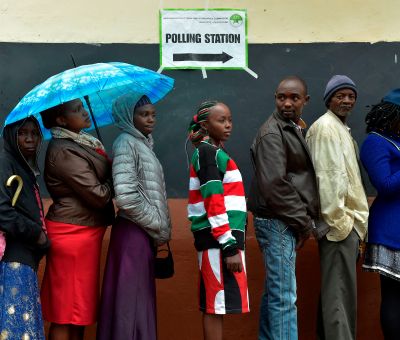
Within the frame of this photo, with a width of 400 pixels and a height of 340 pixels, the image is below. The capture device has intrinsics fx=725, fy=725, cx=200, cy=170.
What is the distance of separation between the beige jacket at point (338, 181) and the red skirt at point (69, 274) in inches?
61.3

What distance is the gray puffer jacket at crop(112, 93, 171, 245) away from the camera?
4395 mm

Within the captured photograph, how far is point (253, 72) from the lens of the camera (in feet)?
18.5

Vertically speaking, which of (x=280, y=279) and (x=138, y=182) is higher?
(x=138, y=182)

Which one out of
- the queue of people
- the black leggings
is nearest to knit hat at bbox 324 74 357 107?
the queue of people

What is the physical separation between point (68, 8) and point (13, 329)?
255 centimetres

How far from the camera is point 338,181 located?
15.8ft

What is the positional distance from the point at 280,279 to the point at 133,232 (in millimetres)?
982

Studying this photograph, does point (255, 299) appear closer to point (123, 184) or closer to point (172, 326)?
point (172, 326)

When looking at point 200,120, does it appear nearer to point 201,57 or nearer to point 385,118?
point 201,57

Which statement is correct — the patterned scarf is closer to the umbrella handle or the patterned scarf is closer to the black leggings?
the umbrella handle

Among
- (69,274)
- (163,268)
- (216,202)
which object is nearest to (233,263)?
(216,202)

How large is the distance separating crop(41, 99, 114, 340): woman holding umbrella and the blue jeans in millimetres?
1072

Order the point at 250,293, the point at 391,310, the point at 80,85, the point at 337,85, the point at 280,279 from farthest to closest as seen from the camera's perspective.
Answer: the point at 250,293 → the point at 337,85 → the point at 391,310 → the point at 280,279 → the point at 80,85

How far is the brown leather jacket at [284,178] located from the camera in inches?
180
